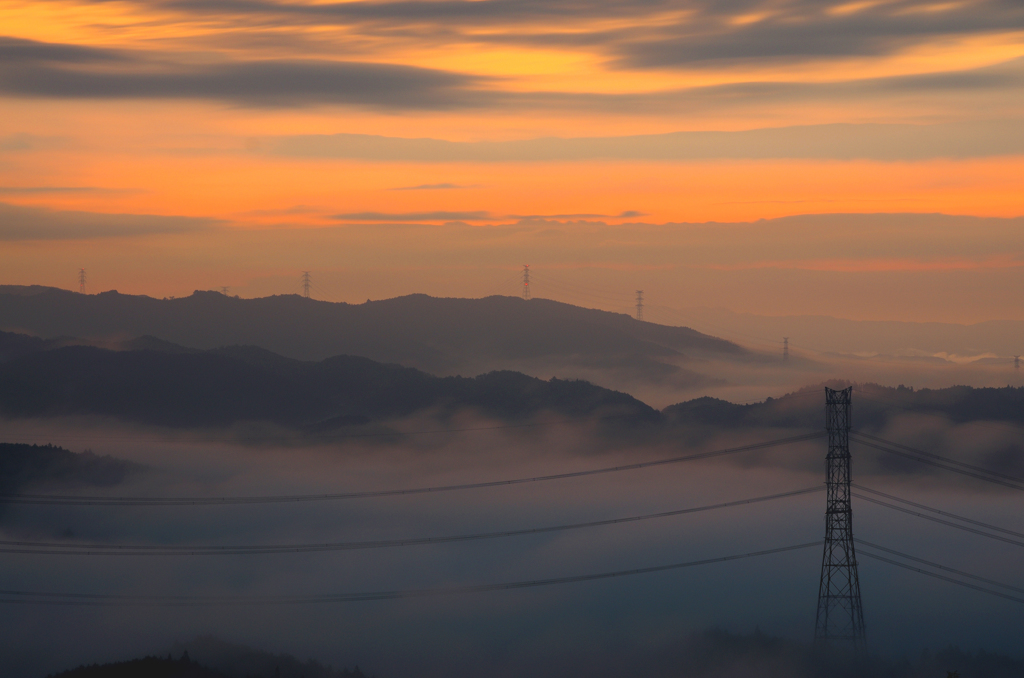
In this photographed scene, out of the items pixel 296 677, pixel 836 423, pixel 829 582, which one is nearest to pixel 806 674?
pixel 296 677

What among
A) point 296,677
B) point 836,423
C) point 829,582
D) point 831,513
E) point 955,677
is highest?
point 836,423

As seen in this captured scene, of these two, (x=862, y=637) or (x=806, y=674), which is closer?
(x=862, y=637)

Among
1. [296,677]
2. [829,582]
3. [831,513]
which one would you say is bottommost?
[296,677]

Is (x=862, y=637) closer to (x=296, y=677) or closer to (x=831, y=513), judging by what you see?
(x=831, y=513)

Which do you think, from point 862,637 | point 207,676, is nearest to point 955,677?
point 862,637

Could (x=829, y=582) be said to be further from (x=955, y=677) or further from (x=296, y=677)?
→ (x=296, y=677)

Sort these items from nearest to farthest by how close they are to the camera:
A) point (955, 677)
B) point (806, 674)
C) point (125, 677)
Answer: point (955, 677) < point (125, 677) < point (806, 674)

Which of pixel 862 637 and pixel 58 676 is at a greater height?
pixel 862 637

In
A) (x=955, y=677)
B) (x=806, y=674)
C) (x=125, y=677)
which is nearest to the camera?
(x=955, y=677)

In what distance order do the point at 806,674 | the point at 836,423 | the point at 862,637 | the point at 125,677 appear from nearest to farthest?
the point at 836,423 → the point at 862,637 → the point at 125,677 → the point at 806,674
